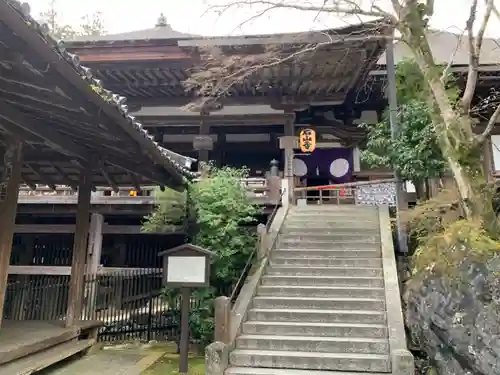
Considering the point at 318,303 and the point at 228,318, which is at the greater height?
the point at 318,303

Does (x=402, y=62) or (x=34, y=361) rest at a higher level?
(x=402, y=62)

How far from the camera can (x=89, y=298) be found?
1005 cm

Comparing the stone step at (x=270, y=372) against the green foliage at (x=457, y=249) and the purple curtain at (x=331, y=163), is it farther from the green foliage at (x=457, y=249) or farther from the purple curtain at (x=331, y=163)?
the purple curtain at (x=331, y=163)

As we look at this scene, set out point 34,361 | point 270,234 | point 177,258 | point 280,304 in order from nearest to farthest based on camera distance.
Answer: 1. point 34,361
2. point 177,258
3. point 280,304
4. point 270,234

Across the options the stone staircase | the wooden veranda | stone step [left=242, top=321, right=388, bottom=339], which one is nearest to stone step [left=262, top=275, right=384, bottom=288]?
the stone staircase

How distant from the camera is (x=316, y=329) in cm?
708

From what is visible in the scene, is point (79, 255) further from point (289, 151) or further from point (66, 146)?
point (289, 151)

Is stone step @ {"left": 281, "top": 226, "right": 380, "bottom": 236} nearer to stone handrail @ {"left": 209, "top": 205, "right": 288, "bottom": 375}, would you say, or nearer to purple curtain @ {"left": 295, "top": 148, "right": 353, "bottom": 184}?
stone handrail @ {"left": 209, "top": 205, "right": 288, "bottom": 375}

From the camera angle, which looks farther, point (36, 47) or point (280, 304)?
point (280, 304)

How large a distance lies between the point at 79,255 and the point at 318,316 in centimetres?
476

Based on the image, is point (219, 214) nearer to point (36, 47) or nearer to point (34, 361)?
point (34, 361)

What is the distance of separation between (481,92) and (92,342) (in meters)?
13.0

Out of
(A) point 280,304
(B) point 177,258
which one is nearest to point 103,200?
(B) point 177,258

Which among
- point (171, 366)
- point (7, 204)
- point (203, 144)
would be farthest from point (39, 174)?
point (171, 366)
